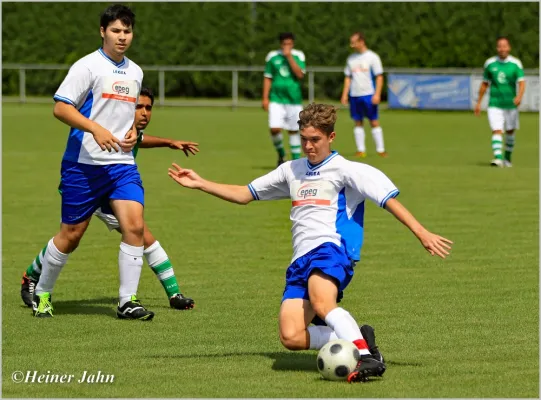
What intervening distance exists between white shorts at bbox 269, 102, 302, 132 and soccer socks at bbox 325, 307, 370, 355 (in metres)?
14.1

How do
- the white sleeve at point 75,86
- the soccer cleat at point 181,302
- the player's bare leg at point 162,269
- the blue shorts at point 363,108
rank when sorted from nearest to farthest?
the white sleeve at point 75,86, the soccer cleat at point 181,302, the player's bare leg at point 162,269, the blue shorts at point 363,108

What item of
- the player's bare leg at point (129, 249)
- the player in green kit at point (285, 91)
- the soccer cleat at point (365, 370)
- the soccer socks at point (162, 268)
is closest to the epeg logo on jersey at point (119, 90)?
the player's bare leg at point (129, 249)

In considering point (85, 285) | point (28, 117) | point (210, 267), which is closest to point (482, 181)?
point (210, 267)

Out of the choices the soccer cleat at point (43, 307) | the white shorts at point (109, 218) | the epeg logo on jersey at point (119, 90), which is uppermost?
the epeg logo on jersey at point (119, 90)

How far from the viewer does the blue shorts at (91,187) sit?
9008mm

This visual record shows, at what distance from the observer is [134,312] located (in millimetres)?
8844

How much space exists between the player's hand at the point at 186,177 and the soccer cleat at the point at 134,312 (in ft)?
4.68

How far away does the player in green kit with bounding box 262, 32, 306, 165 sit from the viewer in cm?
2102

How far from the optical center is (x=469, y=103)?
3894cm

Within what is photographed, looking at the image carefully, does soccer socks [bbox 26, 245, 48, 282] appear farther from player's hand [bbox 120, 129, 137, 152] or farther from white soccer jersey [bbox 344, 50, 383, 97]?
white soccer jersey [bbox 344, 50, 383, 97]

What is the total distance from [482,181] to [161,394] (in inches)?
502

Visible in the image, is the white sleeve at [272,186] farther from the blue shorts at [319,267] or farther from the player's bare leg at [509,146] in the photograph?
the player's bare leg at [509,146]

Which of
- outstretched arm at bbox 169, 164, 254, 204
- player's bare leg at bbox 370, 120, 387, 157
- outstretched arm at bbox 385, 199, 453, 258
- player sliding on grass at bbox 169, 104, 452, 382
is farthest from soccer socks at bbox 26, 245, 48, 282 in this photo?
player's bare leg at bbox 370, 120, 387, 157

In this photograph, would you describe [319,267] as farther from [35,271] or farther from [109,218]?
[35,271]
